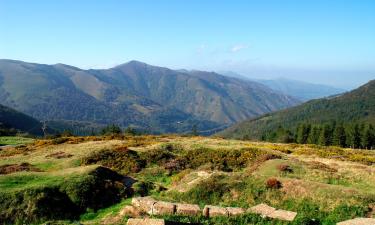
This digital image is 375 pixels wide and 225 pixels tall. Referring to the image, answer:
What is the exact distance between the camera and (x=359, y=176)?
37.9 metres

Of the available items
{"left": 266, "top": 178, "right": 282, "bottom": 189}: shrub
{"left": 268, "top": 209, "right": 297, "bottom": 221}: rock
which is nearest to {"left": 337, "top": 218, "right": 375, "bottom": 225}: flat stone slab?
{"left": 268, "top": 209, "right": 297, "bottom": 221}: rock

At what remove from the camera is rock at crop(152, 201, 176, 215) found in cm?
2397

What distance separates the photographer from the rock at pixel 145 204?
24.9m

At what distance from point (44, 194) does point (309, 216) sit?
17.7m

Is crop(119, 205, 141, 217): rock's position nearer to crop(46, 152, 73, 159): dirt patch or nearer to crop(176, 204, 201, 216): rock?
crop(176, 204, 201, 216): rock

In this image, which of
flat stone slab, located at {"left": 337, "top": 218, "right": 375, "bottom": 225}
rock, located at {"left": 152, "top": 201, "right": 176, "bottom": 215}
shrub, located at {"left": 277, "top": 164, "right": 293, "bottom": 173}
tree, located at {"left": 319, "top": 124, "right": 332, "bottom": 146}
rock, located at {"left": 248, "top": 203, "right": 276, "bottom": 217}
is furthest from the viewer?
tree, located at {"left": 319, "top": 124, "right": 332, "bottom": 146}

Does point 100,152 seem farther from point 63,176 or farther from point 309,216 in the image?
point 309,216

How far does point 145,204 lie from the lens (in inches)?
998

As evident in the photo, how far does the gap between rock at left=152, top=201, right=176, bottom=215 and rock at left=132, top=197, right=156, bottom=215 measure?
32cm

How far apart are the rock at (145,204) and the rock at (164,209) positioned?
323mm

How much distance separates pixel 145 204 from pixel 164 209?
65.2 inches

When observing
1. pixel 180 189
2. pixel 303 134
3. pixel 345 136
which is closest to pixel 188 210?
pixel 180 189

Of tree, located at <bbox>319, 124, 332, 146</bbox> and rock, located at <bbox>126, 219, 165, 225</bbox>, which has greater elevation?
rock, located at <bbox>126, 219, 165, 225</bbox>

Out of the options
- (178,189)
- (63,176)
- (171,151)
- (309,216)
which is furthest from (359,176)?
(63,176)
